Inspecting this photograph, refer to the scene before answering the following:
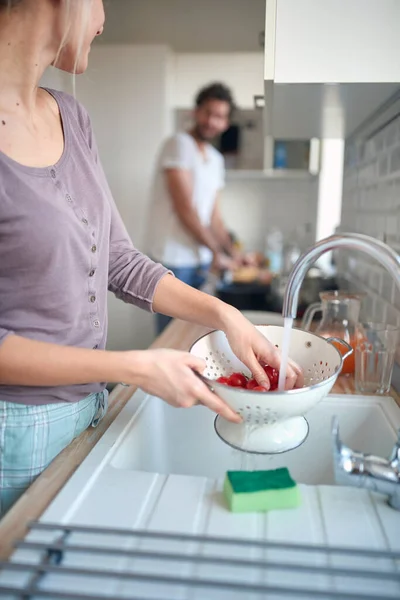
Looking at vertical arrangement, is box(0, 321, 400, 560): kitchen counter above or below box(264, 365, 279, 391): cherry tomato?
below

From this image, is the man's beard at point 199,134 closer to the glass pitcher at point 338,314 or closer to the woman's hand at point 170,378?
the glass pitcher at point 338,314

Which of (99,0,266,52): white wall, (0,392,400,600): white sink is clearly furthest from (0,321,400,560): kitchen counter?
(99,0,266,52): white wall

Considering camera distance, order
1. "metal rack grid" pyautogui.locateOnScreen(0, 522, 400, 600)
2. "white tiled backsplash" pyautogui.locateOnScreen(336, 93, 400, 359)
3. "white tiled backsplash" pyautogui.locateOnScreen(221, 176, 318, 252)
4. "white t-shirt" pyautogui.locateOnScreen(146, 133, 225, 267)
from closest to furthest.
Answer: "metal rack grid" pyautogui.locateOnScreen(0, 522, 400, 600) < "white tiled backsplash" pyautogui.locateOnScreen(336, 93, 400, 359) < "white t-shirt" pyautogui.locateOnScreen(146, 133, 225, 267) < "white tiled backsplash" pyautogui.locateOnScreen(221, 176, 318, 252)

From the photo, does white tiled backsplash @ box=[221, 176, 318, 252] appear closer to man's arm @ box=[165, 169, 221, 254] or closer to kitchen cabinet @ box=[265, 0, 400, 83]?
man's arm @ box=[165, 169, 221, 254]

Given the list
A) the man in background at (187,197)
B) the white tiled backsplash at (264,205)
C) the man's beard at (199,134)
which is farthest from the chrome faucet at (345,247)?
the white tiled backsplash at (264,205)

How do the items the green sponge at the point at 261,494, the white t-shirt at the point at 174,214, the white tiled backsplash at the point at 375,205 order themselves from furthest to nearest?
the white t-shirt at the point at 174,214 < the white tiled backsplash at the point at 375,205 < the green sponge at the point at 261,494

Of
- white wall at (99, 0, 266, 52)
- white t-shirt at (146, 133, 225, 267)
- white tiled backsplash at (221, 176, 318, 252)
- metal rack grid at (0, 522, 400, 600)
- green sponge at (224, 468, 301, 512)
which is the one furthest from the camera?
white tiled backsplash at (221, 176, 318, 252)

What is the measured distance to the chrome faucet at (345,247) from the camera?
55 centimetres

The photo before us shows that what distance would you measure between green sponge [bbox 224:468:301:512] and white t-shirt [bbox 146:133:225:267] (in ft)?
5.37

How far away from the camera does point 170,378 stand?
1.83ft

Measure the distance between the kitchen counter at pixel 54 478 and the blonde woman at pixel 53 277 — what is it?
0.03 meters

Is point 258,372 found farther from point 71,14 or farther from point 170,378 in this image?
point 71,14

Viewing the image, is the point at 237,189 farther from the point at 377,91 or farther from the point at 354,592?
the point at 354,592

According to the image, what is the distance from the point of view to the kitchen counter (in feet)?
Answer: 1.60
